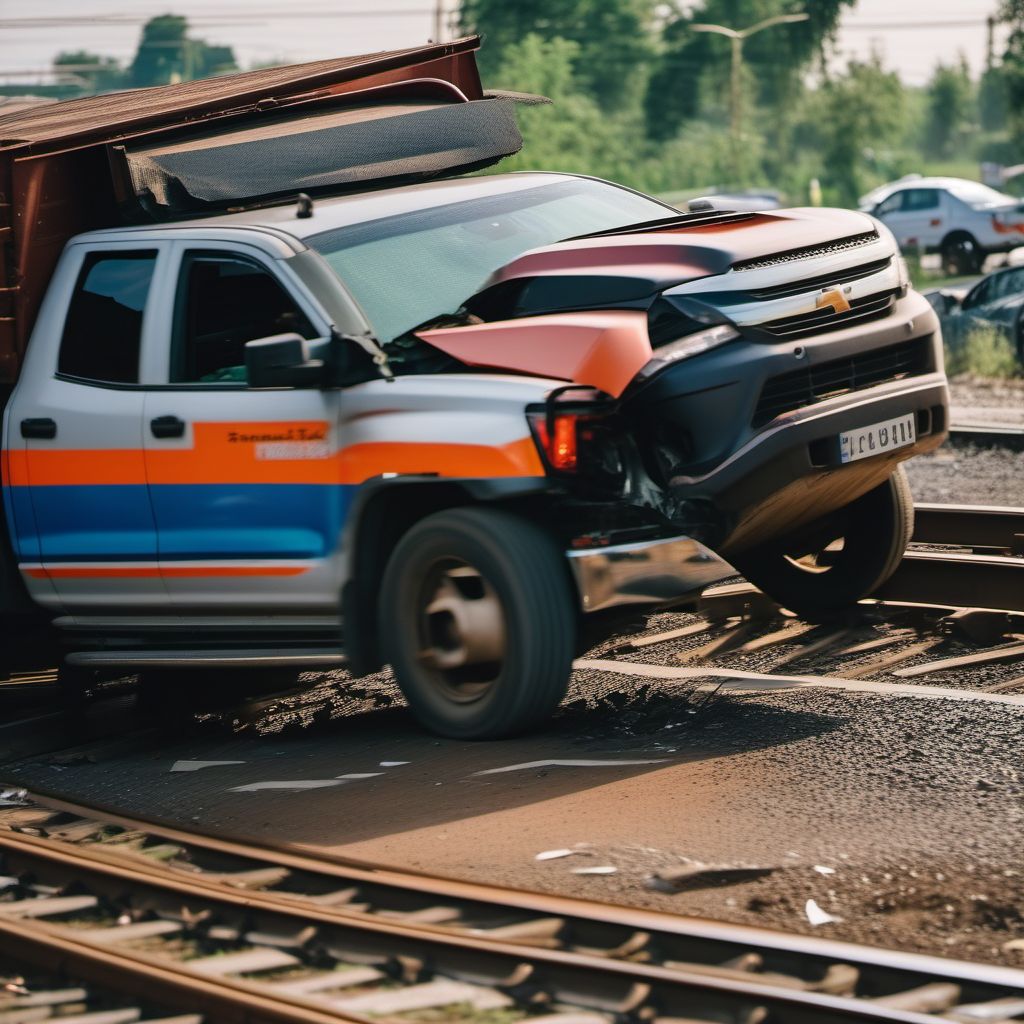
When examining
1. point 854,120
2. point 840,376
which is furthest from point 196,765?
point 854,120

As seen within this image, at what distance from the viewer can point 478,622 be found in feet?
19.8

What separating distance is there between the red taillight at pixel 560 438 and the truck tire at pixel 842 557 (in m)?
1.35

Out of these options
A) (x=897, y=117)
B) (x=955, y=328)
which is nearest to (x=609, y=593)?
(x=955, y=328)

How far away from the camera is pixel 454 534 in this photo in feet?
19.7

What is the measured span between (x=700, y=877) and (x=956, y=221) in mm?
29652

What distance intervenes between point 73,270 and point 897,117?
95768 millimetres

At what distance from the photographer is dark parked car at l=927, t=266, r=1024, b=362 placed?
1778 cm

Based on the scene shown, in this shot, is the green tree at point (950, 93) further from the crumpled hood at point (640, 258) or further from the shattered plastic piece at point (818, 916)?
the shattered plastic piece at point (818, 916)

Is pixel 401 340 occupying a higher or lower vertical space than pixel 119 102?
lower

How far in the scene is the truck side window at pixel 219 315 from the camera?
21.5ft

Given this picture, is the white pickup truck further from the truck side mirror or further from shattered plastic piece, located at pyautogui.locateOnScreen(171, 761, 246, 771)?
shattered plastic piece, located at pyautogui.locateOnScreen(171, 761, 246, 771)

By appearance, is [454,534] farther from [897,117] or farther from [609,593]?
[897,117]

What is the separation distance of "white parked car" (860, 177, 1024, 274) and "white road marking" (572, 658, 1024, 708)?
84.7 feet

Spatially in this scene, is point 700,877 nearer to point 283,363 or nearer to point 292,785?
point 292,785
